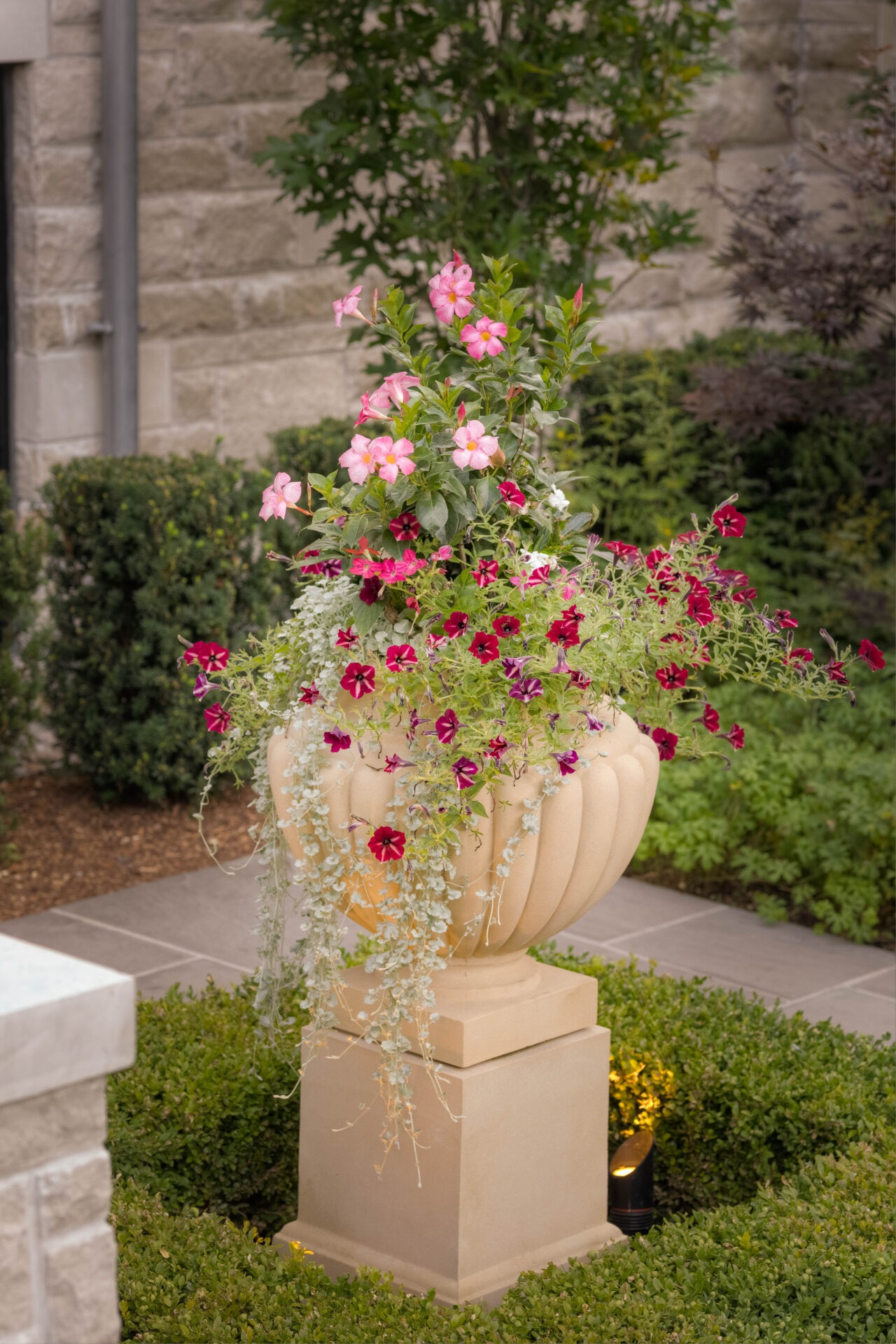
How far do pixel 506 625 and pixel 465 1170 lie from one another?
3.20 ft

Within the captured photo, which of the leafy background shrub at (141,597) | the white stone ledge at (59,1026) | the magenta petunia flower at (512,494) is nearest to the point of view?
the white stone ledge at (59,1026)

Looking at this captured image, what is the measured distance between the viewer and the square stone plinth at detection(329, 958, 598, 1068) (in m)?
2.95

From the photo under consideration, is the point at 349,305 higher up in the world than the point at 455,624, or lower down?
higher up

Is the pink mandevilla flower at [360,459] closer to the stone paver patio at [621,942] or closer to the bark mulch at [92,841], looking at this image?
the stone paver patio at [621,942]

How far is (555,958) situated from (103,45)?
422 centimetres

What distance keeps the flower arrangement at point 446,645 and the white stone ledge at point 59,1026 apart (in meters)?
0.83

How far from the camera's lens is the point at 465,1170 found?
293 cm

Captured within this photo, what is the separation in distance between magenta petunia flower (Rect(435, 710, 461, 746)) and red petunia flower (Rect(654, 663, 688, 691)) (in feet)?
1.70

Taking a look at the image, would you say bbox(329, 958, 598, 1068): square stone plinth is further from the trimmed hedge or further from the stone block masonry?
the stone block masonry

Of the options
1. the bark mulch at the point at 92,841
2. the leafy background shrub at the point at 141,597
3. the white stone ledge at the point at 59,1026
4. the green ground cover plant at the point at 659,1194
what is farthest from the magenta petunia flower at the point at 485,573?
the leafy background shrub at the point at 141,597

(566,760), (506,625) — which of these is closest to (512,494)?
(506,625)

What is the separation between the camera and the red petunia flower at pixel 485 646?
269cm

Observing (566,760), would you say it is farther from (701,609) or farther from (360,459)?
(360,459)

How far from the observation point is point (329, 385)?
7.42m
